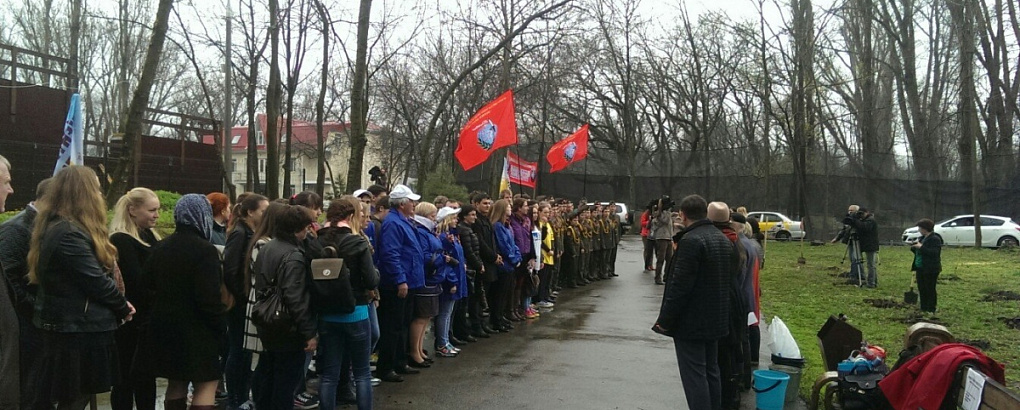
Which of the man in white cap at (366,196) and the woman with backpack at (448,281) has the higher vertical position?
the man in white cap at (366,196)

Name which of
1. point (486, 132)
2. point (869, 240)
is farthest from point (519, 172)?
point (869, 240)

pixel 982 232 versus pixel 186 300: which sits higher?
pixel 982 232

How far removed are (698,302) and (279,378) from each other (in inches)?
116

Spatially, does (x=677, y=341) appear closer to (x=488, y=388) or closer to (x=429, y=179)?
(x=488, y=388)

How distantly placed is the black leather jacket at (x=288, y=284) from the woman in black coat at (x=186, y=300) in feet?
0.95

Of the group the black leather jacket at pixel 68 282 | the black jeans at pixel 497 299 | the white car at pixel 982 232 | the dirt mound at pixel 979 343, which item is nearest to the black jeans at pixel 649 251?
the black jeans at pixel 497 299

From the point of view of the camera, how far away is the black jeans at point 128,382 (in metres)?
4.89

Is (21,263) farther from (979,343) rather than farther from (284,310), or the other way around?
(979,343)

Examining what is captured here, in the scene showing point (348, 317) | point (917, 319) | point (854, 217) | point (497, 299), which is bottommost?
point (917, 319)

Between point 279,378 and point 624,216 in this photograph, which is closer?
point 279,378

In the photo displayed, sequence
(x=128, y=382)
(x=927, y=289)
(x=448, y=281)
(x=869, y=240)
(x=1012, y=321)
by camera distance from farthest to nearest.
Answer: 1. (x=869, y=240)
2. (x=927, y=289)
3. (x=1012, y=321)
4. (x=448, y=281)
5. (x=128, y=382)

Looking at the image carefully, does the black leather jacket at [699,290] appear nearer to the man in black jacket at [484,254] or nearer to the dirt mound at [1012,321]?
the man in black jacket at [484,254]

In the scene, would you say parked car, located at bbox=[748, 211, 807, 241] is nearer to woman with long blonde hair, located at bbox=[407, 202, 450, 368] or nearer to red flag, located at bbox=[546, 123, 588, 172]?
red flag, located at bbox=[546, 123, 588, 172]

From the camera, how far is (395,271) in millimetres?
6746
